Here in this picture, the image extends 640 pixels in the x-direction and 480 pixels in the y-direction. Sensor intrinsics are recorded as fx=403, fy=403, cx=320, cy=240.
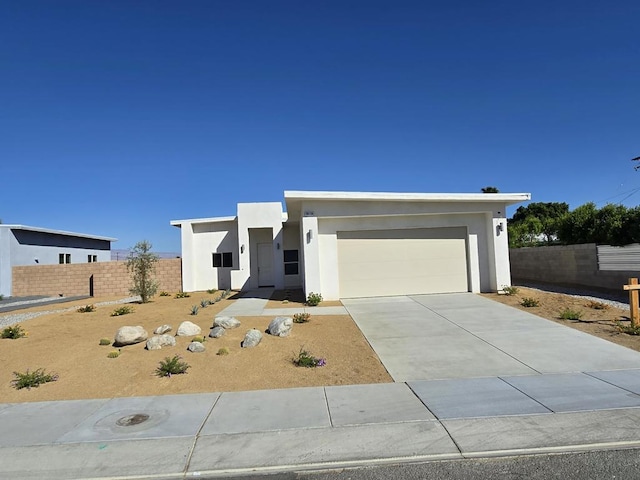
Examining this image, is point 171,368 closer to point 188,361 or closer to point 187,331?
point 188,361

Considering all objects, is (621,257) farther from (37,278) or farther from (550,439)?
(37,278)

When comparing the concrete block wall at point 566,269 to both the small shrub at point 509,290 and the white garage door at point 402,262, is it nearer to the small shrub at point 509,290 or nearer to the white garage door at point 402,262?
the small shrub at point 509,290

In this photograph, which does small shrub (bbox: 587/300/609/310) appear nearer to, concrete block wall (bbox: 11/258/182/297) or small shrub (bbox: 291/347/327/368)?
small shrub (bbox: 291/347/327/368)

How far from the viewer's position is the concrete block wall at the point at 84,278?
69.3 ft

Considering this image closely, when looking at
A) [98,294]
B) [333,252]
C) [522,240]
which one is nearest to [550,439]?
[333,252]

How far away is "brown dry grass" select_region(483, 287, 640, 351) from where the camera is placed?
28.2 feet

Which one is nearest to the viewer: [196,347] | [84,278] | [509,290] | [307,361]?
[307,361]

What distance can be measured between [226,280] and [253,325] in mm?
11411

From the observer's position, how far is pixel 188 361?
745 cm

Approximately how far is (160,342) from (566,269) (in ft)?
54.6

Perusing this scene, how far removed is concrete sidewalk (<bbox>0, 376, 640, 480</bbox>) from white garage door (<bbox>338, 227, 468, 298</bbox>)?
8.61m

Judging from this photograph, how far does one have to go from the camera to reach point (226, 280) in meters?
21.2

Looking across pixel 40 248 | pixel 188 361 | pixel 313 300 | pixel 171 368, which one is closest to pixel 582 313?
pixel 313 300

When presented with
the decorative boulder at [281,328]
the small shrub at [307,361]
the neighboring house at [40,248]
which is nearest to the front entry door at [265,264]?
the decorative boulder at [281,328]
